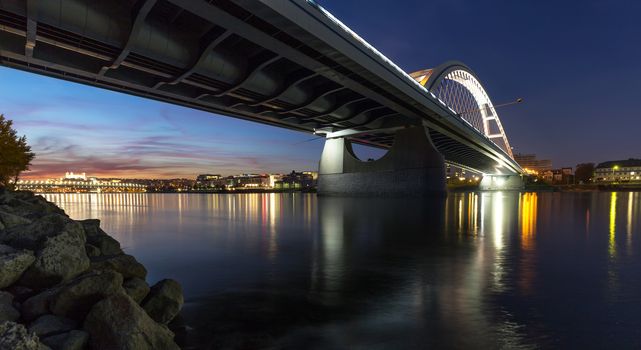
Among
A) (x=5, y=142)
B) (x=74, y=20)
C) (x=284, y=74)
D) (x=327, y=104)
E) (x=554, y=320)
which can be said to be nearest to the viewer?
(x=554, y=320)

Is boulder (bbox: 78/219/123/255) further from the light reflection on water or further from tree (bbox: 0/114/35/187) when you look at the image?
tree (bbox: 0/114/35/187)

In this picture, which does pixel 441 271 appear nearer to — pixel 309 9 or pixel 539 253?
pixel 539 253

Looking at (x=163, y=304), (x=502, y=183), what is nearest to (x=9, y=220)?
(x=163, y=304)

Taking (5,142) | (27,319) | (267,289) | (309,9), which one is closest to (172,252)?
(267,289)

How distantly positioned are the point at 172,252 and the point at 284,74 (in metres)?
25.6

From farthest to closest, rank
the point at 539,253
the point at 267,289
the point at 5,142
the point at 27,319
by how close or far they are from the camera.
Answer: the point at 5,142, the point at 539,253, the point at 267,289, the point at 27,319

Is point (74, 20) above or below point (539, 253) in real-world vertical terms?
above

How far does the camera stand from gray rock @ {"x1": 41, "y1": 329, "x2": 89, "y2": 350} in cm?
369

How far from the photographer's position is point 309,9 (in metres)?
24.4

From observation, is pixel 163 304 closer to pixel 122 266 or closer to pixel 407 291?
pixel 122 266

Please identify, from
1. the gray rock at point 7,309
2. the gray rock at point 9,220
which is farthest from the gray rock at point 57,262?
the gray rock at point 9,220

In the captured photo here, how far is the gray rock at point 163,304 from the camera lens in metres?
5.30

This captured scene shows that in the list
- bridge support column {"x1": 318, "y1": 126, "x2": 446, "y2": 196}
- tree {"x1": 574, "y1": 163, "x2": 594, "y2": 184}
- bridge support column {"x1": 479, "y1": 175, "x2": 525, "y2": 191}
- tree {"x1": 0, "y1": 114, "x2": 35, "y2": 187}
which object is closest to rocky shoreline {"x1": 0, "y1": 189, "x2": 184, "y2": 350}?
tree {"x1": 0, "y1": 114, "x2": 35, "y2": 187}

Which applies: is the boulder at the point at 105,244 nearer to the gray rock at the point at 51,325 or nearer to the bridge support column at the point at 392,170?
the gray rock at the point at 51,325
